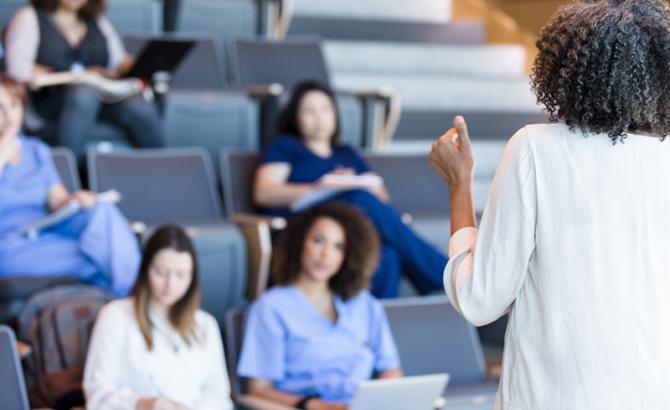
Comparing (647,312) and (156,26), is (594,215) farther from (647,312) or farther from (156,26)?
(156,26)

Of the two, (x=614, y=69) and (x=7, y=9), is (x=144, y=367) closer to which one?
(x=614, y=69)

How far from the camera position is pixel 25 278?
119 inches

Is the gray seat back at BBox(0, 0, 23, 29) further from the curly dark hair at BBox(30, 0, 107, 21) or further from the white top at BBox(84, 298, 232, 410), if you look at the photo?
the white top at BBox(84, 298, 232, 410)

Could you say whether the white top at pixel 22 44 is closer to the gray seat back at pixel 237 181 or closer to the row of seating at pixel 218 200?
the row of seating at pixel 218 200

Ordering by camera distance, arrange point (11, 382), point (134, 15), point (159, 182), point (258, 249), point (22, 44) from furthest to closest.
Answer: point (134, 15)
point (22, 44)
point (159, 182)
point (258, 249)
point (11, 382)

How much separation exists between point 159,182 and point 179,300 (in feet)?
3.41

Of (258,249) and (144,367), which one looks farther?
(258,249)

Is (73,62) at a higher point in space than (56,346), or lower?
higher

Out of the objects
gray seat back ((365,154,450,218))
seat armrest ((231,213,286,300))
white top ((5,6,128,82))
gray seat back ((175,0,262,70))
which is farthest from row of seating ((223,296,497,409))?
gray seat back ((175,0,262,70))

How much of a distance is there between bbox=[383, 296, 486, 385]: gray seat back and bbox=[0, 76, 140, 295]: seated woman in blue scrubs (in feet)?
2.50

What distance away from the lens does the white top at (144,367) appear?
264 cm

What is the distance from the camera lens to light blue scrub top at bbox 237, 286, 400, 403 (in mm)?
2973

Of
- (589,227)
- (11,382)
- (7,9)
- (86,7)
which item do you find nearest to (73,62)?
(86,7)

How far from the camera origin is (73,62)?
406 cm
